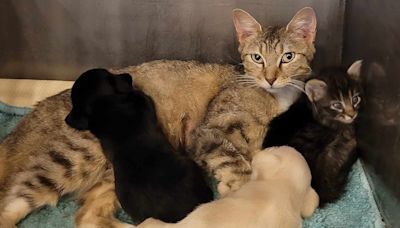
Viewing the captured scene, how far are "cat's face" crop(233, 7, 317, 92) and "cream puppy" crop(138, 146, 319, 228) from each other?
0.35m

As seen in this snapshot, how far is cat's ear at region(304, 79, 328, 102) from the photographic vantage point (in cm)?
228

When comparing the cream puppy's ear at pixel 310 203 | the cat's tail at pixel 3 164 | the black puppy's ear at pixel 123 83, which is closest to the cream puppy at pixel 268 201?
the cream puppy's ear at pixel 310 203

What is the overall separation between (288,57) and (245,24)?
24 centimetres

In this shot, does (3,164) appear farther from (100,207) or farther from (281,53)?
(281,53)

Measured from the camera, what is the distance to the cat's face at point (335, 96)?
2268 mm

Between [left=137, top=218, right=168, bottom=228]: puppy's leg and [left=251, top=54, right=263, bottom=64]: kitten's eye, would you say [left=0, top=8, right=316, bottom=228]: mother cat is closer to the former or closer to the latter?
[left=251, top=54, right=263, bottom=64]: kitten's eye

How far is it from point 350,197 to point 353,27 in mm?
781

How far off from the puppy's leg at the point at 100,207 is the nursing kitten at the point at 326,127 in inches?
24.2

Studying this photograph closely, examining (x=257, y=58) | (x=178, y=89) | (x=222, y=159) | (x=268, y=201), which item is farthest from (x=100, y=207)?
(x=257, y=58)

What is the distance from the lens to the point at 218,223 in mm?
1792

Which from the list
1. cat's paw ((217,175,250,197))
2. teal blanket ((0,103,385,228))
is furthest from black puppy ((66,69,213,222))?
teal blanket ((0,103,385,228))

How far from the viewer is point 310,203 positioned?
213 centimetres

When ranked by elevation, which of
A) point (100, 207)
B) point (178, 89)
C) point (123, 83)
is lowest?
point (100, 207)

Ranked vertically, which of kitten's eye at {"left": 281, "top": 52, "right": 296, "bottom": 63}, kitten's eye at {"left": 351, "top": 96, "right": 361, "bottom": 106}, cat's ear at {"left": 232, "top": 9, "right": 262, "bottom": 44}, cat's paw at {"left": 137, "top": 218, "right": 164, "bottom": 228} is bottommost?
cat's paw at {"left": 137, "top": 218, "right": 164, "bottom": 228}
